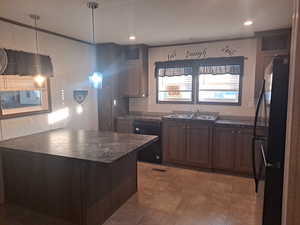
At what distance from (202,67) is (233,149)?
5.96 feet

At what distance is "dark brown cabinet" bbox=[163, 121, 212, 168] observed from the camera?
13.5 feet

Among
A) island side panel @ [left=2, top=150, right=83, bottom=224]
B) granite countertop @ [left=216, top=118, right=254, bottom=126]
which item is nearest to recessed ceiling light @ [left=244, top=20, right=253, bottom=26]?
granite countertop @ [left=216, top=118, right=254, bottom=126]

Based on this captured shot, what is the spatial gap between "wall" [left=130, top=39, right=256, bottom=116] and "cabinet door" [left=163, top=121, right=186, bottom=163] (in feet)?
2.34

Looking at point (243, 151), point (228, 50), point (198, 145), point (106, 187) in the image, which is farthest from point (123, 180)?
point (228, 50)

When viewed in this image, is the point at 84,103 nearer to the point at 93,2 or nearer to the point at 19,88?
the point at 19,88

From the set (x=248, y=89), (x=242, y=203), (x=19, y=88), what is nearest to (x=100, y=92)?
(x=19, y=88)

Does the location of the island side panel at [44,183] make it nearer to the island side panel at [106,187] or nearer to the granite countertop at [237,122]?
the island side panel at [106,187]

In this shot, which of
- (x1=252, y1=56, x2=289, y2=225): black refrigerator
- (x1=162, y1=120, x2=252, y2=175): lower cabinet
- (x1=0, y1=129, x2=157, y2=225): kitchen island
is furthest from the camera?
(x1=162, y1=120, x2=252, y2=175): lower cabinet

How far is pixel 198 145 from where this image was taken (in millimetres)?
4168

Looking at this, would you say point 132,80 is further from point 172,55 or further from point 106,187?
point 106,187

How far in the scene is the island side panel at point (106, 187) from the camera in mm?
2369

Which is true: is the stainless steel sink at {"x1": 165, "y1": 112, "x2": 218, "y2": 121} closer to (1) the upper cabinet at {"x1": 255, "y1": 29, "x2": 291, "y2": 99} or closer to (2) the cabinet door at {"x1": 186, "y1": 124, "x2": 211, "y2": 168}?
(2) the cabinet door at {"x1": 186, "y1": 124, "x2": 211, "y2": 168}

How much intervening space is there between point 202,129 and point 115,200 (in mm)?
2111

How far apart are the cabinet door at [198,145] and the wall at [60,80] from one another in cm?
220
